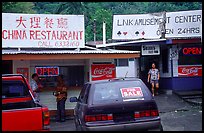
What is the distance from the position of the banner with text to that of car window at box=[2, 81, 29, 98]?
34.7 ft

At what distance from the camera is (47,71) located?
44.6 feet

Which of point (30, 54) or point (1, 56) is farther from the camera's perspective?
point (30, 54)

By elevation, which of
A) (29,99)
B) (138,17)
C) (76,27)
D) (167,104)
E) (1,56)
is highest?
(138,17)

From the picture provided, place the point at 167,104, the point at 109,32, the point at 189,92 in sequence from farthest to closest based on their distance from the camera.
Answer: the point at 109,32 → the point at 189,92 → the point at 167,104

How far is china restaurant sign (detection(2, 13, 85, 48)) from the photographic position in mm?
12334

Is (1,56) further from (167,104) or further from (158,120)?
(167,104)

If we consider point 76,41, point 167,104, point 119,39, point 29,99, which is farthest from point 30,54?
point 119,39

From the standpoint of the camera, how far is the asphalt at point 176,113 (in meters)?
10.8

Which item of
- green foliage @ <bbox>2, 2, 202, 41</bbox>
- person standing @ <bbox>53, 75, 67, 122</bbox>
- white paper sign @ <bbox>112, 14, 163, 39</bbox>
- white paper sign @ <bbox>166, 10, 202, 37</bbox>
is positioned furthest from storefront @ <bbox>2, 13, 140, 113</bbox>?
green foliage @ <bbox>2, 2, 202, 41</bbox>

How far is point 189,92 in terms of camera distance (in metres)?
16.5

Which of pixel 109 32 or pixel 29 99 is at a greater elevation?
pixel 109 32

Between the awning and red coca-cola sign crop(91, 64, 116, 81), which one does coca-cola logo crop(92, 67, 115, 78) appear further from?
the awning

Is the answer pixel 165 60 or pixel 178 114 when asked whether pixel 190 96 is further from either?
pixel 178 114

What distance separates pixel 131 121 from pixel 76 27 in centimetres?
640
